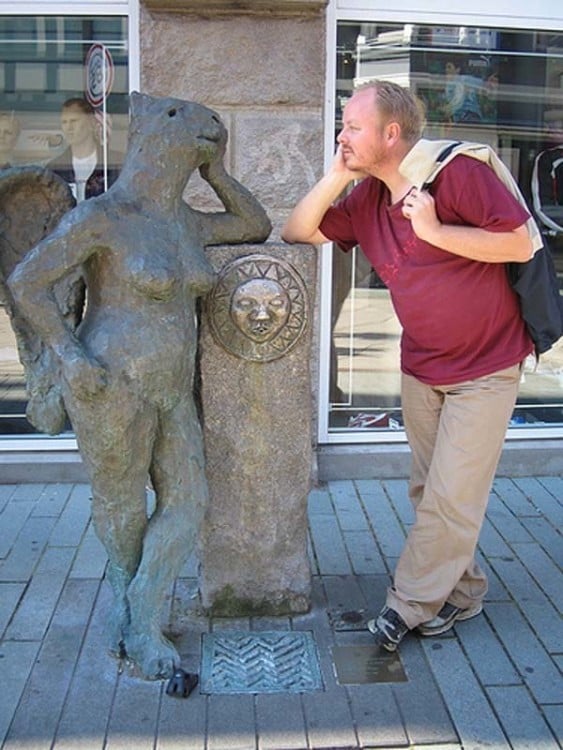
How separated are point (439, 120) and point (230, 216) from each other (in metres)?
2.32

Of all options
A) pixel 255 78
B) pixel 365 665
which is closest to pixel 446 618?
pixel 365 665

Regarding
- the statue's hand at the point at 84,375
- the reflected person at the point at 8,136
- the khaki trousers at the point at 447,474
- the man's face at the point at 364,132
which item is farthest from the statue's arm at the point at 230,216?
the reflected person at the point at 8,136

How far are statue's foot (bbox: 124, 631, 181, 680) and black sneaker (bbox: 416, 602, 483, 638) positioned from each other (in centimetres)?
92

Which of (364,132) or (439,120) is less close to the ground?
(439,120)

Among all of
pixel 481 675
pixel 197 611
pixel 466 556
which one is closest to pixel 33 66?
pixel 197 611

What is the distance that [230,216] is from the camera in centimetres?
322

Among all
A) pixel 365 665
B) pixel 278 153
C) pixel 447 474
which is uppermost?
pixel 278 153

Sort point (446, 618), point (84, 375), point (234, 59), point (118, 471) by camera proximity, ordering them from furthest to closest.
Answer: point (234, 59)
point (446, 618)
point (118, 471)
point (84, 375)

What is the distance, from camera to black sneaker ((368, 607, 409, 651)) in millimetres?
3248

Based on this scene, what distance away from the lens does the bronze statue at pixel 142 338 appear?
282 cm

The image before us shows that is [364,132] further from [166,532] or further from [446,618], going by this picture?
[446,618]

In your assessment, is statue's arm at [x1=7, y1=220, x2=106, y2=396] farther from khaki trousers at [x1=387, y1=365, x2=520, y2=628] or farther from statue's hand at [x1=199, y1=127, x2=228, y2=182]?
khaki trousers at [x1=387, y1=365, x2=520, y2=628]

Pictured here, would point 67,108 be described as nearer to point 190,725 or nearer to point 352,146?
point 352,146

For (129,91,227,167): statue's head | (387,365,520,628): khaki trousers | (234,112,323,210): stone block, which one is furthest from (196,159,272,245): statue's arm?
(234,112,323,210): stone block
